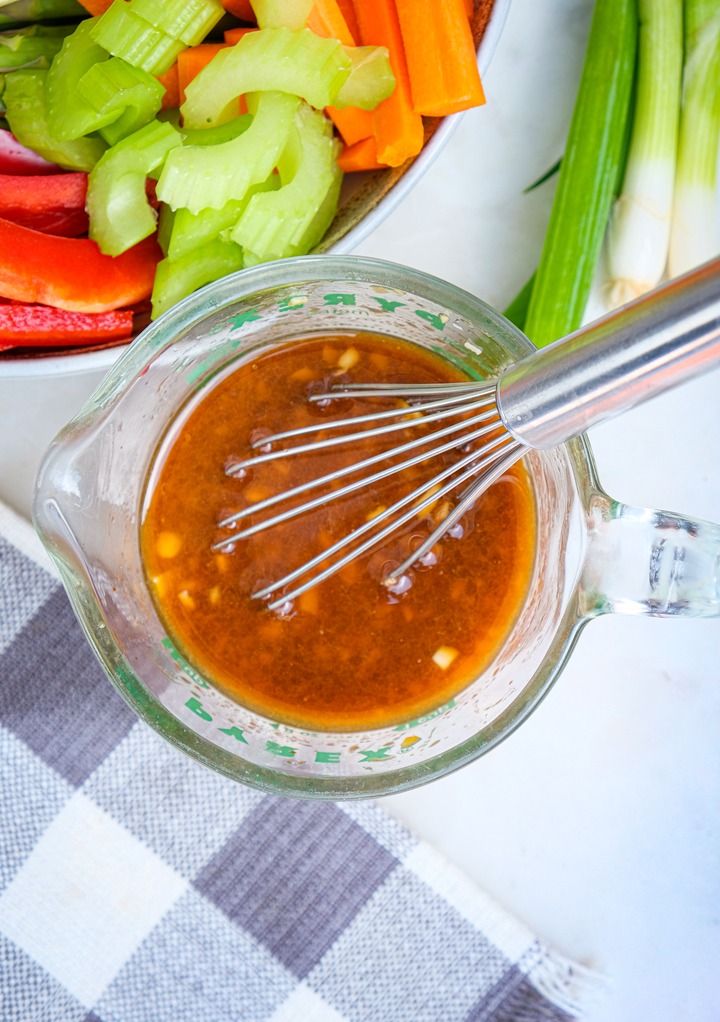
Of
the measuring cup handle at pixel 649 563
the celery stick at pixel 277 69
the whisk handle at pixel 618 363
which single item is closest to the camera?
the whisk handle at pixel 618 363

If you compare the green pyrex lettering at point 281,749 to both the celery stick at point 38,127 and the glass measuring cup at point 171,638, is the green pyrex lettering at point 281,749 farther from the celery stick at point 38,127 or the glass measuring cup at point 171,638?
the celery stick at point 38,127

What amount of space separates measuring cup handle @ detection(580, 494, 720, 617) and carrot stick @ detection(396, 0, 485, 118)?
1.30ft

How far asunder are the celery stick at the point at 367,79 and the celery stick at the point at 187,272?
0.58 feet

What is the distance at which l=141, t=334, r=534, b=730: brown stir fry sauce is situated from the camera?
818 mm

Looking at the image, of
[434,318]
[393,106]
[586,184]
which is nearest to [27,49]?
[393,106]

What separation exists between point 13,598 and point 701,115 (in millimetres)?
943

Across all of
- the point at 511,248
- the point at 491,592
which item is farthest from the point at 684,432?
the point at 491,592

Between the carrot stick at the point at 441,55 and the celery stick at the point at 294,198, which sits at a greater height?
the carrot stick at the point at 441,55

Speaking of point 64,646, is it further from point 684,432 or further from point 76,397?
point 684,432

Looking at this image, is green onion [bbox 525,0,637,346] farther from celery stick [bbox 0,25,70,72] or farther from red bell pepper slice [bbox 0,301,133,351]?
celery stick [bbox 0,25,70,72]

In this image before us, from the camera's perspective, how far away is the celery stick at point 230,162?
2.71ft

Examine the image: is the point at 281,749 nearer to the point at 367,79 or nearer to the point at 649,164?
the point at 367,79

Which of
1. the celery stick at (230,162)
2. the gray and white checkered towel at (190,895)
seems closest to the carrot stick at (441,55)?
the celery stick at (230,162)

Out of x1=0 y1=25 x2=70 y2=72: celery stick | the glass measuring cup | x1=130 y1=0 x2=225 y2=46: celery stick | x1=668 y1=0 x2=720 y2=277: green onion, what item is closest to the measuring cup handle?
the glass measuring cup
